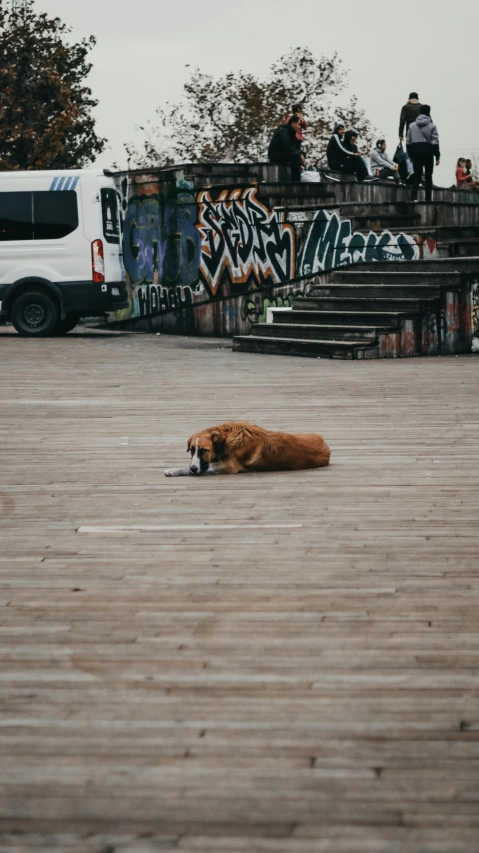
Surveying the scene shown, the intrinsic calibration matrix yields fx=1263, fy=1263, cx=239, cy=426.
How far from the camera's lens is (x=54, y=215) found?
814 inches

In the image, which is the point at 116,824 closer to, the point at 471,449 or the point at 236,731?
the point at 236,731

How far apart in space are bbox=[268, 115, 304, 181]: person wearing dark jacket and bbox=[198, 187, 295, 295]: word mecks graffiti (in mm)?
1298

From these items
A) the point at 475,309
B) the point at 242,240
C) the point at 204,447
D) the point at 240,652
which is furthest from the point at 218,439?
the point at 242,240

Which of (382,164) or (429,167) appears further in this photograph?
(382,164)

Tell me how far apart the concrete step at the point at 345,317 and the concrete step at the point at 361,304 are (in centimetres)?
13

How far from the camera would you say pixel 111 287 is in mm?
20922

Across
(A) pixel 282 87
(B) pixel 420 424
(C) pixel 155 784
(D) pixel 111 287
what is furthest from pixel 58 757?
(A) pixel 282 87

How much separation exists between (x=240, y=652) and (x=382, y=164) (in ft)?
77.5

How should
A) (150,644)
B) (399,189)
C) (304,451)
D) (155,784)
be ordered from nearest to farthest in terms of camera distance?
(155,784) → (150,644) → (304,451) → (399,189)

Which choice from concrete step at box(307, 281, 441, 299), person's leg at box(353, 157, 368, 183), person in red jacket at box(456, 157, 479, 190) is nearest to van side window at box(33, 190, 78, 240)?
concrete step at box(307, 281, 441, 299)

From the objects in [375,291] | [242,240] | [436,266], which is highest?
[242,240]

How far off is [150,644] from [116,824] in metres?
1.42

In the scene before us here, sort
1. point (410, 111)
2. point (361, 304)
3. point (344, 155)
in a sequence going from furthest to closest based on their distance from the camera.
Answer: point (344, 155), point (410, 111), point (361, 304)

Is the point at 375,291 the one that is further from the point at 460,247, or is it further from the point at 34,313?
the point at 34,313
